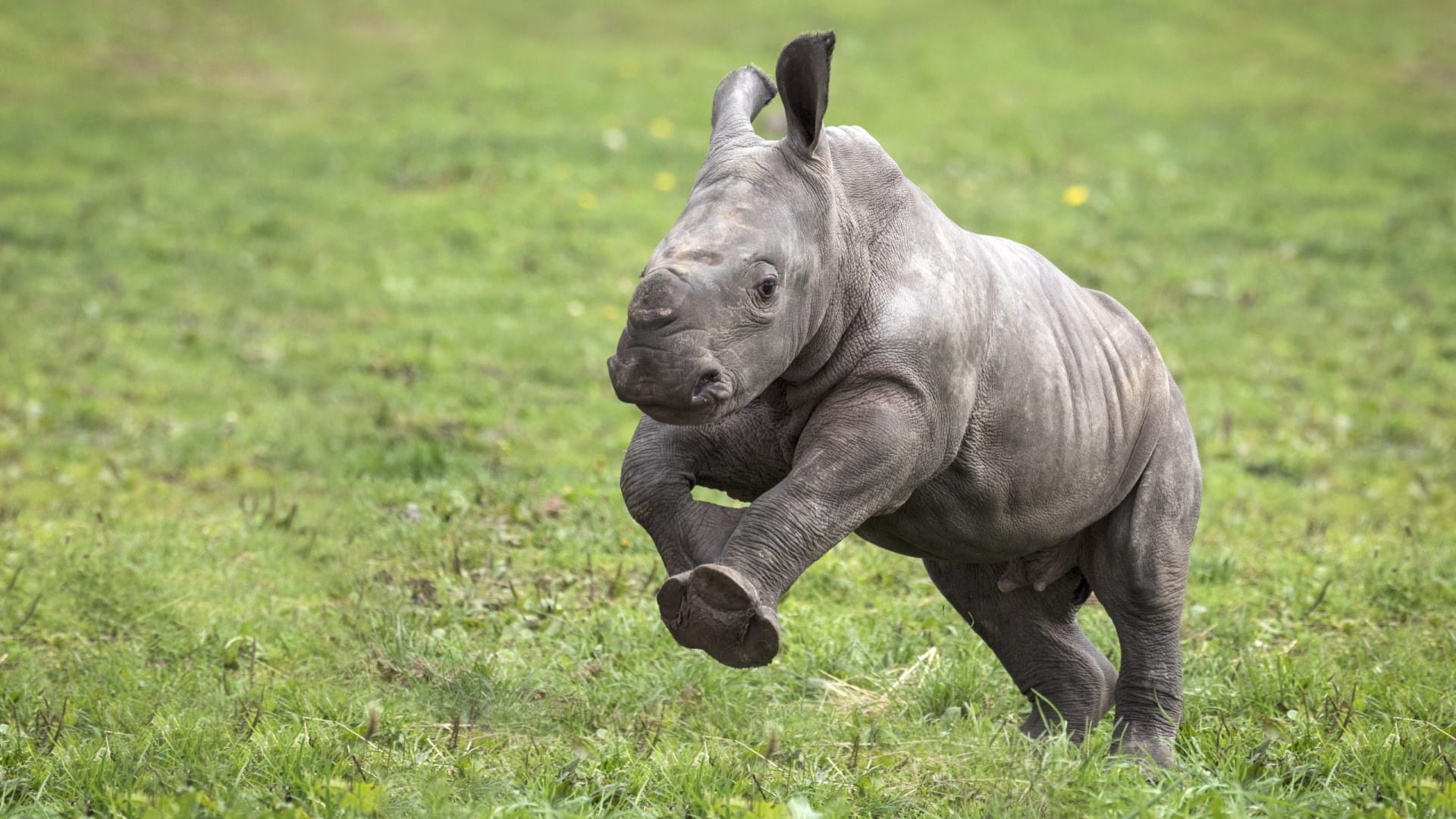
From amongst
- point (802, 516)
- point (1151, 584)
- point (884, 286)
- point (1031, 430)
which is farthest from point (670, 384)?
point (1151, 584)

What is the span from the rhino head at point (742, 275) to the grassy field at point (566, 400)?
3.79ft

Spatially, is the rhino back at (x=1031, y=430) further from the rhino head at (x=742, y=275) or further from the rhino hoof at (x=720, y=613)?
the rhino hoof at (x=720, y=613)

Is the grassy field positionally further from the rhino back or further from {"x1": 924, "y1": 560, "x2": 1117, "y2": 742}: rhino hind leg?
the rhino back

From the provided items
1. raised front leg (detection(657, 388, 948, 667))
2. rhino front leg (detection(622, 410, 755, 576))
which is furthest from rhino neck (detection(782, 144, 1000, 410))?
rhino front leg (detection(622, 410, 755, 576))

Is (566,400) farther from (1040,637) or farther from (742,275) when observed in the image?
(742,275)

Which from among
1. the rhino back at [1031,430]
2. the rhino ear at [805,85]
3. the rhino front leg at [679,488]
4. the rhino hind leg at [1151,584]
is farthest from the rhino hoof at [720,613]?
the rhino hind leg at [1151,584]

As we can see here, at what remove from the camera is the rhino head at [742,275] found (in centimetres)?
350

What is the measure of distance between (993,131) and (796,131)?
12.7m

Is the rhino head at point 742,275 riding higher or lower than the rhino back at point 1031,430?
higher

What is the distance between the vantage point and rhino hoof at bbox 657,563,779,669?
3.47m

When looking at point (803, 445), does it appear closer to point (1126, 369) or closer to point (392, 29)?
point (1126, 369)

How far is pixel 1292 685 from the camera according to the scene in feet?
17.4

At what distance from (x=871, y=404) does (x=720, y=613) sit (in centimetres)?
66

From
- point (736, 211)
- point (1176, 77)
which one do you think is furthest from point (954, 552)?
point (1176, 77)
